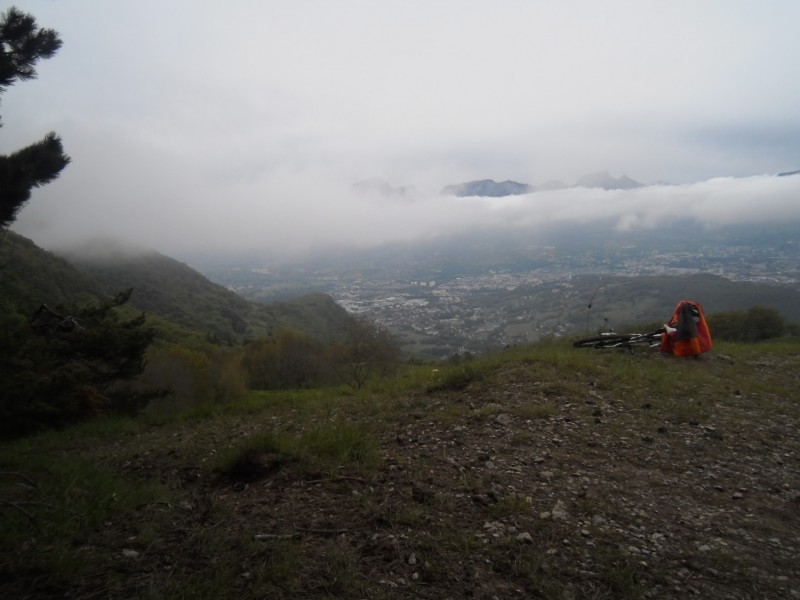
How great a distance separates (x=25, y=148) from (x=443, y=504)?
5685 mm

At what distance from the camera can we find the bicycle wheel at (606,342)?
37.3ft

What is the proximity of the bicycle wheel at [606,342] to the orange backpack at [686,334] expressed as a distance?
884mm

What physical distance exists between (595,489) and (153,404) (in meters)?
22.7

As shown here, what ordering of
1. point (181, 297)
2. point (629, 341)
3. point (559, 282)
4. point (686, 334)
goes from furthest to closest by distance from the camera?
point (181, 297) < point (559, 282) < point (629, 341) < point (686, 334)

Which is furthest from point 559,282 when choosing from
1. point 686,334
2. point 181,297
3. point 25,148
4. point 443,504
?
point 181,297

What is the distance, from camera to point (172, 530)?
3.79 metres

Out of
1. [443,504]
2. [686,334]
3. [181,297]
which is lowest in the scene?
[181,297]

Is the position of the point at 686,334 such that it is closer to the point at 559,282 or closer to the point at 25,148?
the point at 25,148

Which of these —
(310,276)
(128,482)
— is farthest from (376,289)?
(128,482)

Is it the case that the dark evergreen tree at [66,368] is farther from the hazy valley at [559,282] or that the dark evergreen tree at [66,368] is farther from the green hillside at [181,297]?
the green hillside at [181,297]

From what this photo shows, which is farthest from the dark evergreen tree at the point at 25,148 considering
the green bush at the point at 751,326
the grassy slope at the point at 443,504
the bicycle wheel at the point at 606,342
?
the green bush at the point at 751,326

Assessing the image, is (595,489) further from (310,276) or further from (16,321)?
(310,276)

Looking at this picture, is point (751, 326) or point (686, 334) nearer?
point (686, 334)

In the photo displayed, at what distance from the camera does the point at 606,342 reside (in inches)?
452
